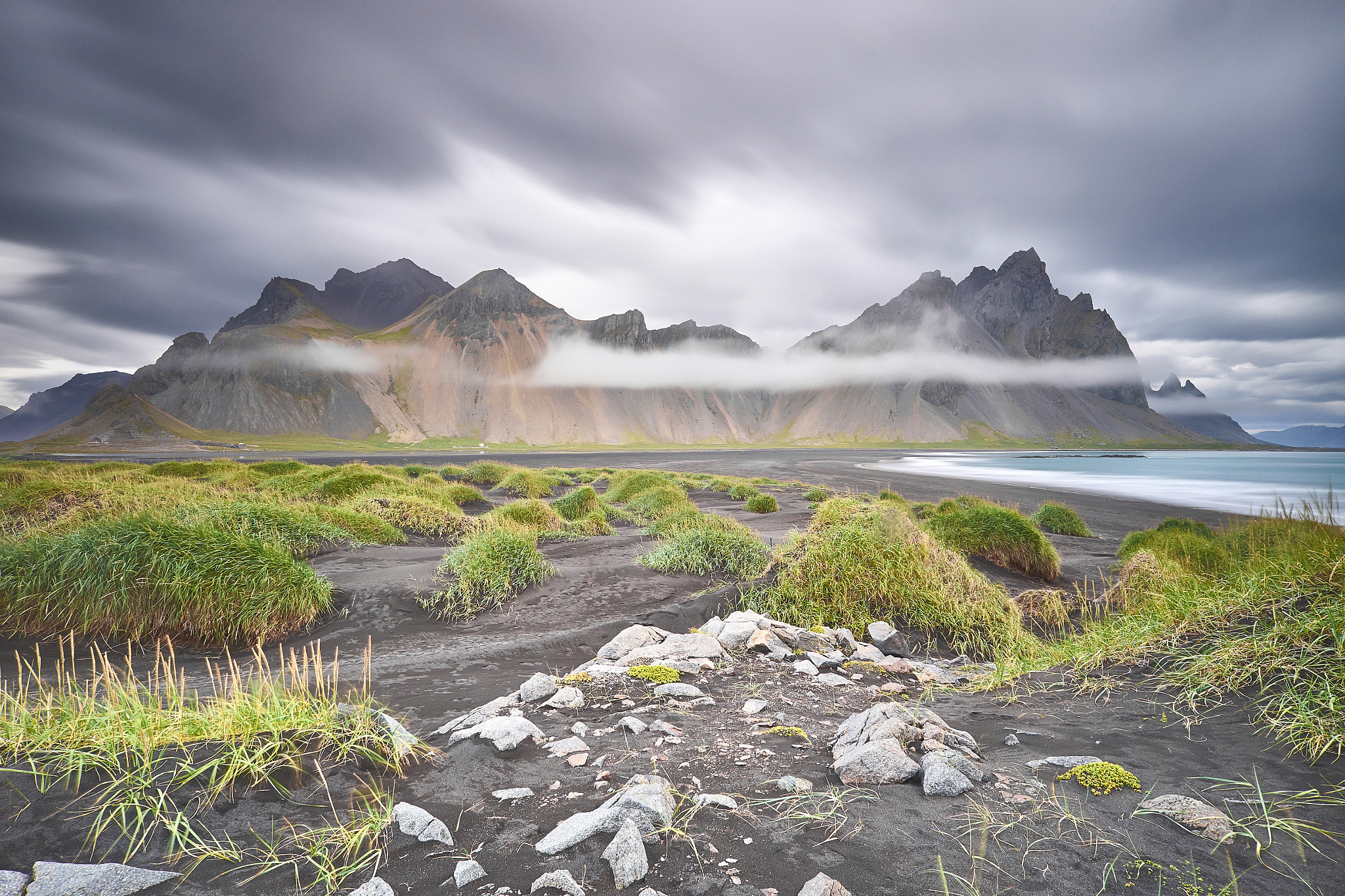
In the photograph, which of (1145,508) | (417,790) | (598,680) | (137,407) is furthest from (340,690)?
(137,407)

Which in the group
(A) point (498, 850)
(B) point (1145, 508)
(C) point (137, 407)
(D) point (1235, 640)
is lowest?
(B) point (1145, 508)

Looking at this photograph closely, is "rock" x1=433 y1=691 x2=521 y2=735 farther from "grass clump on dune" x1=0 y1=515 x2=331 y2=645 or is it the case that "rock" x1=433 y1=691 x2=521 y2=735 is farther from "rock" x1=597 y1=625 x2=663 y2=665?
"grass clump on dune" x1=0 y1=515 x2=331 y2=645

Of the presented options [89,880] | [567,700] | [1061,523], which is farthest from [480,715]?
[1061,523]

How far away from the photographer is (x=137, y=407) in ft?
463

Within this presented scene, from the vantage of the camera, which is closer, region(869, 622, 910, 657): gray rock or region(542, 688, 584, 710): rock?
region(542, 688, 584, 710): rock

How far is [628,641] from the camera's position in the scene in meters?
7.39

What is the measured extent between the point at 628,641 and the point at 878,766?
4.30m

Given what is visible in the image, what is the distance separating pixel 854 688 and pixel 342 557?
10.7 m

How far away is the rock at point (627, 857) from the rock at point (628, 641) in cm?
422

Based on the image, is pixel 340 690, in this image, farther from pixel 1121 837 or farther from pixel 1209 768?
pixel 1209 768

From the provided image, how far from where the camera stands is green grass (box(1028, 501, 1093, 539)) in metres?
21.3

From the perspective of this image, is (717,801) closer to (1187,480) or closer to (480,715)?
(480,715)

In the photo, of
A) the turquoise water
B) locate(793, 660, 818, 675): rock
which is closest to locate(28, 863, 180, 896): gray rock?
locate(793, 660, 818, 675): rock

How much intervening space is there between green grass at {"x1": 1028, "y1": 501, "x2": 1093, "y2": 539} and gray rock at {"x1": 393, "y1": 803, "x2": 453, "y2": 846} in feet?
77.5
